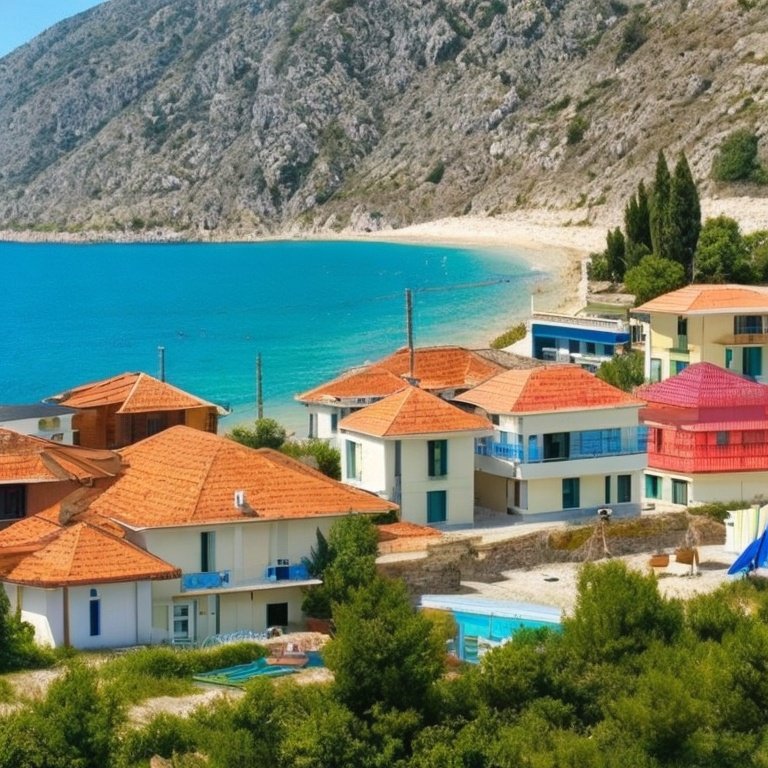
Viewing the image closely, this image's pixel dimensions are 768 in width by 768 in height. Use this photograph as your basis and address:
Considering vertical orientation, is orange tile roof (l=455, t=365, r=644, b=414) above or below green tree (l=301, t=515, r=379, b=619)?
above

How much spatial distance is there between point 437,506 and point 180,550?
8561 millimetres

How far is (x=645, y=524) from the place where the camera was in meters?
41.3

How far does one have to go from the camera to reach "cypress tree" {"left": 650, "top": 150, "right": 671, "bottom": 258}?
80.1m

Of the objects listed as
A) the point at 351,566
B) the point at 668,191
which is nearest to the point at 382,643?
the point at 351,566

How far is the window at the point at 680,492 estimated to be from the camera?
4547 centimetres

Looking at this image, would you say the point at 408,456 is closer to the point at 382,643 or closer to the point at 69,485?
the point at 69,485

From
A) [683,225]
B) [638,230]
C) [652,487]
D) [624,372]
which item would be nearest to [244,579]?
[652,487]

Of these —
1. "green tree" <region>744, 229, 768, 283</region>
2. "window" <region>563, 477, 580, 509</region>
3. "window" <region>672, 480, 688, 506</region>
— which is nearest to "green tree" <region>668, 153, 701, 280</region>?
"green tree" <region>744, 229, 768, 283</region>

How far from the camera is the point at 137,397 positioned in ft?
152

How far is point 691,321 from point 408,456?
69.3 feet

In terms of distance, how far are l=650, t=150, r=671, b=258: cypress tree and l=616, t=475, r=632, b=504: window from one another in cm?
3840

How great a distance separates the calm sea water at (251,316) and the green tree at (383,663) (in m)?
39.1

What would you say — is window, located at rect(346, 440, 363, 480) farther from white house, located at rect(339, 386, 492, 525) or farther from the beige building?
the beige building

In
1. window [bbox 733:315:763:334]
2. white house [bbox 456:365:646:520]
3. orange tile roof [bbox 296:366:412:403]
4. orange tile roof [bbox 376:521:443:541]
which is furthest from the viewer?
window [bbox 733:315:763:334]
